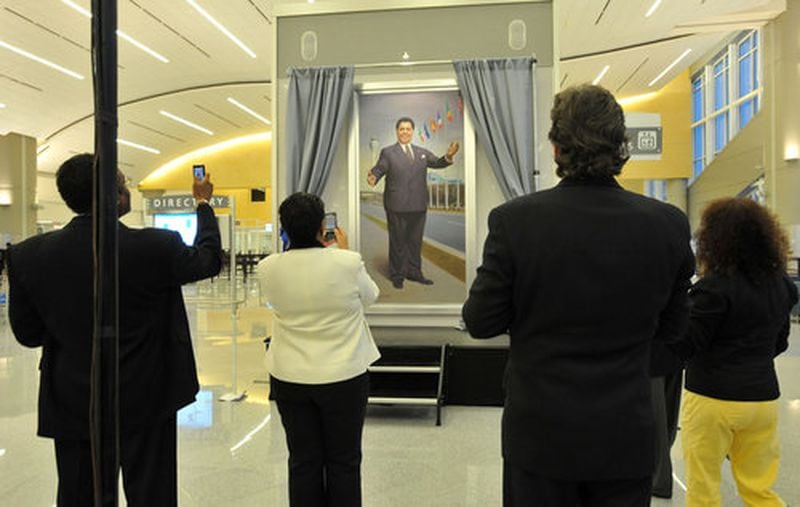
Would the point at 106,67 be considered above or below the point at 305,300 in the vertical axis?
above

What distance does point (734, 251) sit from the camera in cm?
194

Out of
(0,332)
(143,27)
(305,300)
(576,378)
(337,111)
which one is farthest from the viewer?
(143,27)

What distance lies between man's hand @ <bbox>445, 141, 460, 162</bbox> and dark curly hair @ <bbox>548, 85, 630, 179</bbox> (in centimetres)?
338

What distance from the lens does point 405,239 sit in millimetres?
4645

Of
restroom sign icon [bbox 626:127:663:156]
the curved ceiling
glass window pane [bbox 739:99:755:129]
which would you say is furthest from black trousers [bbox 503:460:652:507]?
glass window pane [bbox 739:99:755:129]

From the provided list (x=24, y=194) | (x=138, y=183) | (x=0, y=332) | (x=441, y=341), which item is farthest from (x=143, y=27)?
(x=138, y=183)

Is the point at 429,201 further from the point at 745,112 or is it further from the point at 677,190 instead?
the point at 677,190

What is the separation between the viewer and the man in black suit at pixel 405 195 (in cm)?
464

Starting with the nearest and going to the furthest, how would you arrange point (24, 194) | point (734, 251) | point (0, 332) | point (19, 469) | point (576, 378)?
point (576, 378), point (734, 251), point (19, 469), point (0, 332), point (24, 194)

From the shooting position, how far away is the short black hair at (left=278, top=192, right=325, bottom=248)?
2.12 m

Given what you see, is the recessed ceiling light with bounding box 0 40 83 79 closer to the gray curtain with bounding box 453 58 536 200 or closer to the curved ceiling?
Result: the curved ceiling

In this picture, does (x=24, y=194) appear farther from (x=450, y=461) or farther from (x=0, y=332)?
(x=450, y=461)

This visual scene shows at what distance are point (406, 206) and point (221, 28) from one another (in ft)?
31.3

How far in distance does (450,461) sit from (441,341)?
135 cm
